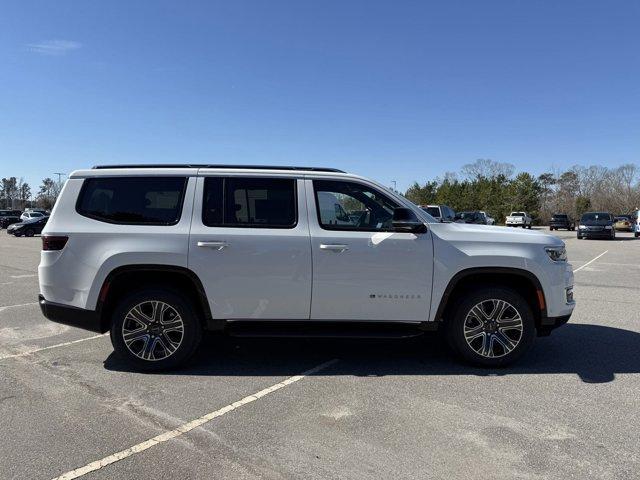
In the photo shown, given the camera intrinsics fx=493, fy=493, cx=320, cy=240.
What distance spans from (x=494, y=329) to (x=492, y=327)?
28 mm

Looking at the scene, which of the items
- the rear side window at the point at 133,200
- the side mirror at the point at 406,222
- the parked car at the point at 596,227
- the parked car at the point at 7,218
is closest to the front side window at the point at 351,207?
the side mirror at the point at 406,222

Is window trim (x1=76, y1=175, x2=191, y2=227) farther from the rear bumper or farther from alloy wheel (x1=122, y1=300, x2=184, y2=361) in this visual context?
the rear bumper

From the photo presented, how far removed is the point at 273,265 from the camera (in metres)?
4.73

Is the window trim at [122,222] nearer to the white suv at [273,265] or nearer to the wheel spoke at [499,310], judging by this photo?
the white suv at [273,265]

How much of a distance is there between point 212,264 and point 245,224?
1.64 ft

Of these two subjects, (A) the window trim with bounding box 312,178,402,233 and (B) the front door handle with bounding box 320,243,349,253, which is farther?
(A) the window trim with bounding box 312,178,402,233

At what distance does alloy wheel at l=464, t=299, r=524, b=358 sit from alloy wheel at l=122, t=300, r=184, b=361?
2887 millimetres

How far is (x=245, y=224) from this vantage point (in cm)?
483

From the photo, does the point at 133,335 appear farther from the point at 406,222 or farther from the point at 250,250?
the point at 406,222

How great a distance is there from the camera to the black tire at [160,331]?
4805 millimetres

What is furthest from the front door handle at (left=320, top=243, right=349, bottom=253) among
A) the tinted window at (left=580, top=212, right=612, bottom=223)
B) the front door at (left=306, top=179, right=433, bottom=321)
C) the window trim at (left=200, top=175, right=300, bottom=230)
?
the tinted window at (left=580, top=212, right=612, bottom=223)

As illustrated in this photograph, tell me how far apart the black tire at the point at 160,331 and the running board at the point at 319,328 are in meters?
0.39

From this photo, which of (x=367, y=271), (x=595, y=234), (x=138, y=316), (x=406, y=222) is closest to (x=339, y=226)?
(x=367, y=271)

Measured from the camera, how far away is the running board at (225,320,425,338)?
484cm
